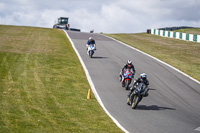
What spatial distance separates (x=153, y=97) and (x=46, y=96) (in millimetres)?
5853

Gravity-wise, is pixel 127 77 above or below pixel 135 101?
above

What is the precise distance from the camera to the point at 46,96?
1434cm

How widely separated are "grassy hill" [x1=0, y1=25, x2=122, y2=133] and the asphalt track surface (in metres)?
0.90

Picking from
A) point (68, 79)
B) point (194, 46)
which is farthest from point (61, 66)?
point (194, 46)

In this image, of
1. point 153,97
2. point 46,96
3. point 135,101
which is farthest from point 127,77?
point 46,96

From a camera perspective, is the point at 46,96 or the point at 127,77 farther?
the point at 127,77

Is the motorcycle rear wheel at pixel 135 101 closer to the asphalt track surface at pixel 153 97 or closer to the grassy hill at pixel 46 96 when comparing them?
the asphalt track surface at pixel 153 97

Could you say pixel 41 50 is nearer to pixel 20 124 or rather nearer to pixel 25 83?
pixel 25 83

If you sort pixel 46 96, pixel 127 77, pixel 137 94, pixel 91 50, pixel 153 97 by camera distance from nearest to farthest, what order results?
pixel 137 94 → pixel 46 96 → pixel 153 97 → pixel 127 77 → pixel 91 50

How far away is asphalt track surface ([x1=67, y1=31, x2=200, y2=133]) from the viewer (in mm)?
11695

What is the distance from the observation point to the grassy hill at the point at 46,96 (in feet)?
33.5

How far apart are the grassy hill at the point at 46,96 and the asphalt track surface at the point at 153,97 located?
0.90 metres

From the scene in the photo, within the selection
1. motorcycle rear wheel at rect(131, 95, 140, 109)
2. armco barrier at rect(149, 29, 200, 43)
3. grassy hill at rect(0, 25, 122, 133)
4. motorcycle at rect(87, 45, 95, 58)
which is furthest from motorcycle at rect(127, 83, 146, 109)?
armco barrier at rect(149, 29, 200, 43)

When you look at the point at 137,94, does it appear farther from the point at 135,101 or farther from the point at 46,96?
the point at 46,96
